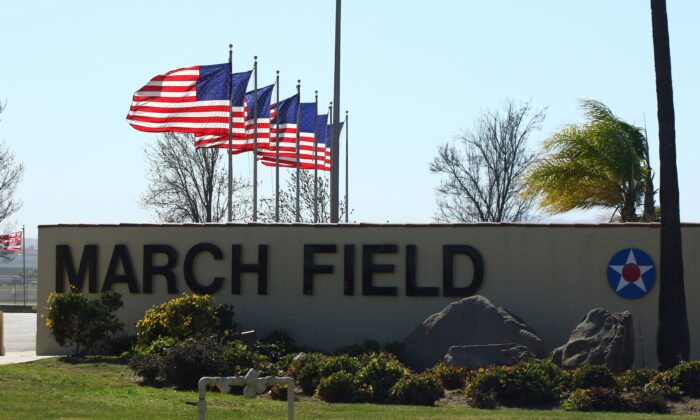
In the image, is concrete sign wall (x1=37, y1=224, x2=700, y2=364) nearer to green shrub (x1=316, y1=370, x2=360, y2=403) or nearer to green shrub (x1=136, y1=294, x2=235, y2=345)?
green shrub (x1=136, y1=294, x2=235, y2=345)

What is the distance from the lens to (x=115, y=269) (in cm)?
2472

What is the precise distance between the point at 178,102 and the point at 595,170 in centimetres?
1024

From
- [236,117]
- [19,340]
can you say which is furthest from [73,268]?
[19,340]

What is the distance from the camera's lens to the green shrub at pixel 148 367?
18.6 metres

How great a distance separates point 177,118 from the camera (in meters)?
26.7

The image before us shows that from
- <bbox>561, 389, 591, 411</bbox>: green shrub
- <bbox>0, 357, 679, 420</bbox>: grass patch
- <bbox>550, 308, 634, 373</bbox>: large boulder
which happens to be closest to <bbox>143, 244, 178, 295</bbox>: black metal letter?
<bbox>0, 357, 679, 420</bbox>: grass patch

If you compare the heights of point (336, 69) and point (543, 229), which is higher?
point (336, 69)

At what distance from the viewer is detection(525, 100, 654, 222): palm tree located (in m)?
27.9

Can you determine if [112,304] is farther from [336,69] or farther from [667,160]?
[667,160]

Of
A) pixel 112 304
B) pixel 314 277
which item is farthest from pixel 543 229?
pixel 112 304

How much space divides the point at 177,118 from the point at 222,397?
37.0ft

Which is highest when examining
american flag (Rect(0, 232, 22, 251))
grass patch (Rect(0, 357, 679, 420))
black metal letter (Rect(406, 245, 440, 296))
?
american flag (Rect(0, 232, 22, 251))

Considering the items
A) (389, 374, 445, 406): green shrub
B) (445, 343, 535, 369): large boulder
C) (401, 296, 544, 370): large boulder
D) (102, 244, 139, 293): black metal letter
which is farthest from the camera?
(102, 244, 139, 293): black metal letter

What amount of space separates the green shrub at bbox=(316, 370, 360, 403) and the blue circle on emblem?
22.6 ft
